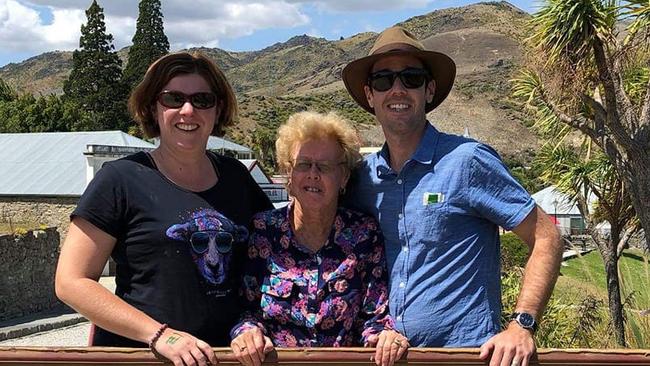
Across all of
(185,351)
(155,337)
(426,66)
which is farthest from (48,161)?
(185,351)

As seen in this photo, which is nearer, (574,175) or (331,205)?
(331,205)

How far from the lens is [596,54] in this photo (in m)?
11.3

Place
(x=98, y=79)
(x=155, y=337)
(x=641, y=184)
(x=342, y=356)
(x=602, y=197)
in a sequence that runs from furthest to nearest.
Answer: (x=98, y=79), (x=602, y=197), (x=641, y=184), (x=155, y=337), (x=342, y=356)

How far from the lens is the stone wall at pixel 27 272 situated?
1802 centimetres

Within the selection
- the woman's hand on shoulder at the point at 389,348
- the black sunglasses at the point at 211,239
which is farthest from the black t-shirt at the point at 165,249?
the woman's hand on shoulder at the point at 389,348

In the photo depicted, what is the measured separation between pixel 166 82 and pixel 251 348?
1114 mm

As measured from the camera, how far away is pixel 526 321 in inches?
102

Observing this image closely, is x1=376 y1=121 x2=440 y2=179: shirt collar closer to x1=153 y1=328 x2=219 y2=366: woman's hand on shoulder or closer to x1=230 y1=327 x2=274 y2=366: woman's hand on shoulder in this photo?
x1=230 y1=327 x2=274 y2=366: woman's hand on shoulder

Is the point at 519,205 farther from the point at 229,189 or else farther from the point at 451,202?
the point at 229,189

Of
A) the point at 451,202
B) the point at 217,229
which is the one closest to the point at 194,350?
the point at 217,229

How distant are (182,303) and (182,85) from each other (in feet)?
2.74

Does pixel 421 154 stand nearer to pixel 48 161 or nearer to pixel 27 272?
pixel 27 272

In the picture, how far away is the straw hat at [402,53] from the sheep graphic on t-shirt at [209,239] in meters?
0.84

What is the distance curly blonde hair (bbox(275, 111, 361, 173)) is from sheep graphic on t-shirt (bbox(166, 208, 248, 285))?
387 mm
